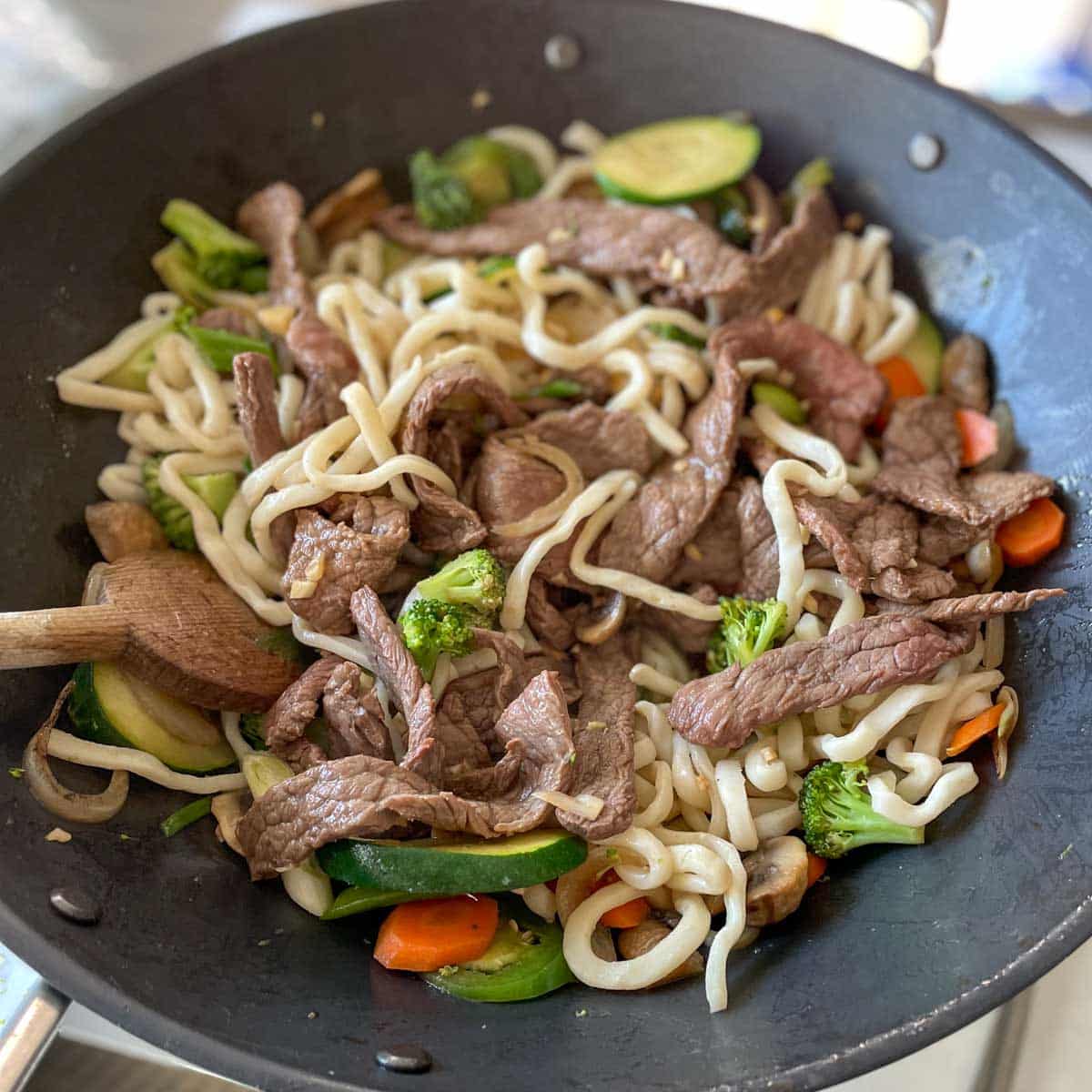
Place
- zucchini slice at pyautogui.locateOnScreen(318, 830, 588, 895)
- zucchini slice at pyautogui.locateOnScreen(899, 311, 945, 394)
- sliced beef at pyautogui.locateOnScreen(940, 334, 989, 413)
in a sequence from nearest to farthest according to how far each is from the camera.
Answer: zucchini slice at pyautogui.locateOnScreen(318, 830, 588, 895) → sliced beef at pyautogui.locateOnScreen(940, 334, 989, 413) → zucchini slice at pyautogui.locateOnScreen(899, 311, 945, 394)

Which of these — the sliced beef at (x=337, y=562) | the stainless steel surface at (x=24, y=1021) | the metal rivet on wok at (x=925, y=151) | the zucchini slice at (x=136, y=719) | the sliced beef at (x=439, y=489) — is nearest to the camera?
the stainless steel surface at (x=24, y=1021)

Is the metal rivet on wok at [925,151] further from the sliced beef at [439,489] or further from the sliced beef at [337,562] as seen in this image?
the sliced beef at [337,562]

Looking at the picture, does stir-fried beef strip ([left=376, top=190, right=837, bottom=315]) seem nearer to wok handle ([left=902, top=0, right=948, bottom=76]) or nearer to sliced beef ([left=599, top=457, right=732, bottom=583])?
wok handle ([left=902, top=0, right=948, bottom=76])

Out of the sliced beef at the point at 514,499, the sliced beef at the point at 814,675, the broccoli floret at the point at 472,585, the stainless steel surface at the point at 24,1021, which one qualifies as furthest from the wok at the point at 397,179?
the sliced beef at the point at 514,499

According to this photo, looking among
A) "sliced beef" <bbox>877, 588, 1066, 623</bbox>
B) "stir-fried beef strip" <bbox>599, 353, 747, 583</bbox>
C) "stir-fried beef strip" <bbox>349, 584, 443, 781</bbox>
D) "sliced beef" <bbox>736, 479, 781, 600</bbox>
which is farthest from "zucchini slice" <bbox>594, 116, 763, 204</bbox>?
"stir-fried beef strip" <bbox>349, 584, 443, 781</bbox>

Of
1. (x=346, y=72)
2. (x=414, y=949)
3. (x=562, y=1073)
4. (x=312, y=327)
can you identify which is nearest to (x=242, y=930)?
(x=414, y=949)
